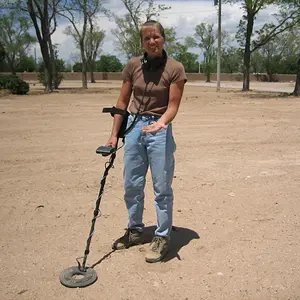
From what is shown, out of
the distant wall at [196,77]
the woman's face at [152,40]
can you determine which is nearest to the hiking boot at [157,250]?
the woman's face at [152,40]

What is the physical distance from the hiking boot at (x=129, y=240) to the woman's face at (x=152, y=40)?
5.26 feet

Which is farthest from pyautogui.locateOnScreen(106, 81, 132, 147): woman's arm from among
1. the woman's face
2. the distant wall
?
the distant wall

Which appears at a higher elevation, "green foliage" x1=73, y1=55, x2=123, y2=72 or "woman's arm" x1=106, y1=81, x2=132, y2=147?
"green foliage" x1=73, y1=55, x2=123, y2=72

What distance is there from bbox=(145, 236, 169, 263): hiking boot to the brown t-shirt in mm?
1089

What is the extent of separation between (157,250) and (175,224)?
84 centimetres

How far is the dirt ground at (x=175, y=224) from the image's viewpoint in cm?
305

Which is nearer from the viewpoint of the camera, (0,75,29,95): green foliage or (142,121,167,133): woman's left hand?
(142,121,167,133): woman's left hand

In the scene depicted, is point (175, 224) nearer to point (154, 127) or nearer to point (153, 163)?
point (153, 163)

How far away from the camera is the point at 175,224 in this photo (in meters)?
4.21

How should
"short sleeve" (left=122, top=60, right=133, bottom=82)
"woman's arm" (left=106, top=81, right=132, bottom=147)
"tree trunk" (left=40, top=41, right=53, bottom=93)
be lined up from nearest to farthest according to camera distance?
"short sleeve" (left=122, top=60, right=133, bottom=82) → "woman's arm" (left=106, top=81, right=132, bottom=147) → "tree trunk" (left=40, top=41, right=53, bottom=93)

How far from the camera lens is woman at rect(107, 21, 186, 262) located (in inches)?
123

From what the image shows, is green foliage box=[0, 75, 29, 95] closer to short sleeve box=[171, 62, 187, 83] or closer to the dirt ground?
the dirt ground

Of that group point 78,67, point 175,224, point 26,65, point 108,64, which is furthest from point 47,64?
point 78,67

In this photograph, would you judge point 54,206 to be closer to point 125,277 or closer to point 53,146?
point 125,277
